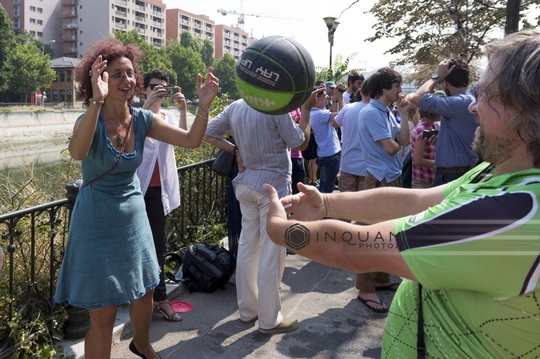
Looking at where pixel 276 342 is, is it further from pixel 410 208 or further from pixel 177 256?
pixel 410 208

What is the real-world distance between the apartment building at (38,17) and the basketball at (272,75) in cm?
11232

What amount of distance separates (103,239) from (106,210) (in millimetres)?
167

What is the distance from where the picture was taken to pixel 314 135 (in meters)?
7.14

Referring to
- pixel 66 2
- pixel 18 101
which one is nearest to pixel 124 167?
pixel 18 101

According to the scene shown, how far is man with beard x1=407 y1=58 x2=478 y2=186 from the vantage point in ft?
14.3

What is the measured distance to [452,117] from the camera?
4.42 meters

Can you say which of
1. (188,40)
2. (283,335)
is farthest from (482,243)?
(188,40)

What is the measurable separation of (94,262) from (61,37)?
124m

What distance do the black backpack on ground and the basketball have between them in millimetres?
2087

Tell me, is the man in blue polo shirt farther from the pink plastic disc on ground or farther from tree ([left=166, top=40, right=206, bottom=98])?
tree ([left=166, top=40, right=206, bottom=98])

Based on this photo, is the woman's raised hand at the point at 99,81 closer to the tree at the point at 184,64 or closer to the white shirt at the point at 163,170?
the white shirt at the point at 163,170

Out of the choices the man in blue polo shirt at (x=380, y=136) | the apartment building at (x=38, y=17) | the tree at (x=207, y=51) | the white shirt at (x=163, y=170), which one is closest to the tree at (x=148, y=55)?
the apartment building at (x=38, y=17)

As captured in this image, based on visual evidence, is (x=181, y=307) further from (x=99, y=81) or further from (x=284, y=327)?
(x=99, y=81)

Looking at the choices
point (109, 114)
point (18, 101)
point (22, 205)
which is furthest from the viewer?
point (18, 101)
